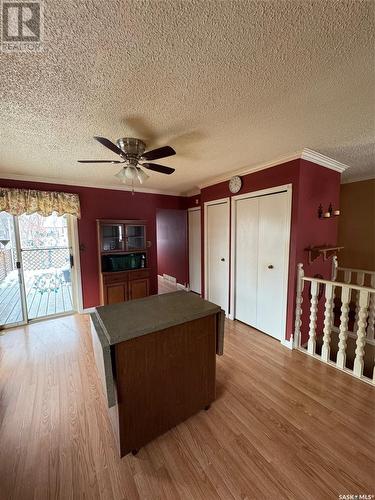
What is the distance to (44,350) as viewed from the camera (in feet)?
8.55

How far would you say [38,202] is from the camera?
3242 millimetres

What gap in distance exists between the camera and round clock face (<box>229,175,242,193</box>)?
3091 millimetres

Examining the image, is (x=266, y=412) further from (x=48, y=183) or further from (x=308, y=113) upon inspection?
(x=48, y=183)

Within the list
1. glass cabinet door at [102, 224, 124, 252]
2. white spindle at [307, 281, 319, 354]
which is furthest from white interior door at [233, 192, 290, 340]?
glass cabinet door at [102, 224, 124, 252]

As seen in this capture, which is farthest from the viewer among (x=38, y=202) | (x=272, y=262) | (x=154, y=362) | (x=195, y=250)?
(x=195, y=250)

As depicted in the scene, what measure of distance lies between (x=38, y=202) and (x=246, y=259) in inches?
134

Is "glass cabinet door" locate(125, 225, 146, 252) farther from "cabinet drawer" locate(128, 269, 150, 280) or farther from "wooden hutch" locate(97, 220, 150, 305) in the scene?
"cabinet drawer" locate(128, 269, 150, 280)

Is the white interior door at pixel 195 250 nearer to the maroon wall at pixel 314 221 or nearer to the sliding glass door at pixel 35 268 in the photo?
the maroon wall at pixel 314 221

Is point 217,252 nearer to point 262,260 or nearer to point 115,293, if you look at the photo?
A: point 262,260

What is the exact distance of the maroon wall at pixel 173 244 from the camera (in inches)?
201

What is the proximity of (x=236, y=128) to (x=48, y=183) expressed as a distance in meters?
3.19

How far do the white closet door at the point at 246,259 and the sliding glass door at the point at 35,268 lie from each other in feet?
9.73

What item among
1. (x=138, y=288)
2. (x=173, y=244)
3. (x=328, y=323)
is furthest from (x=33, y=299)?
(x=328, y=323)

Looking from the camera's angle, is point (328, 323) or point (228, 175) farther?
point (228, 175)
